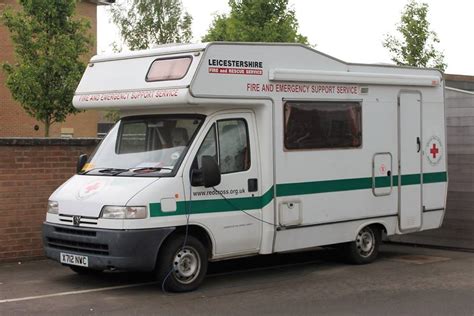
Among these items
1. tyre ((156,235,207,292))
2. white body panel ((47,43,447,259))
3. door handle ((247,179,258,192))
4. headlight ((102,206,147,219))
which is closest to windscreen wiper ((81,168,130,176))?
white body panel ((47,43,447,259))

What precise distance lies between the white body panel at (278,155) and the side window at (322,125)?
0.08 m

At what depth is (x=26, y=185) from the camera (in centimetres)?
1041

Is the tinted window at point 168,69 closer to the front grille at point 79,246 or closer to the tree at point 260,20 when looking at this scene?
the front grille at point 79,246

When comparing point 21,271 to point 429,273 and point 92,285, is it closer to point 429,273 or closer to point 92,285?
point 92,285

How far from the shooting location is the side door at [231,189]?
8195mm

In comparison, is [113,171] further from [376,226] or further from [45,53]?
[45,53]

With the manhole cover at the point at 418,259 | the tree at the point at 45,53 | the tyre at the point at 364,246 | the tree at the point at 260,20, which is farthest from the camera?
the tree at the point at 260,20

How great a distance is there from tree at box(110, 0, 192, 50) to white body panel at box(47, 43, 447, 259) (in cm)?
3743

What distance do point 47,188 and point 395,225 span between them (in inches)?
204

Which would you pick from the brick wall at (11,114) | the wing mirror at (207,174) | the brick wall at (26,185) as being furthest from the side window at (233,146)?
the brick wall at (11,114)

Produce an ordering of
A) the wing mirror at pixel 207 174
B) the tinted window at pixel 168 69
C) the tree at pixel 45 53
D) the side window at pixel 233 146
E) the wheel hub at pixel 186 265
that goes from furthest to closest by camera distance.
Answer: the tree at pixel 45 53, the side window at pixel 233 146, the tinted window at pixel 168 69, the wheel hub at pixel 186 265, the wing mirror at pixel 207 174

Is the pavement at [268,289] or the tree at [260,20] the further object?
the tree at [260,20]

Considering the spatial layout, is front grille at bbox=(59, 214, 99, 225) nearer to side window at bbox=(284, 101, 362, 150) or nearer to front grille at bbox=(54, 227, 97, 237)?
front grille at bbox=(54, 227, 97, 237)

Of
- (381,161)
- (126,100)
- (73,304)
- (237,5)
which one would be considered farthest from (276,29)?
(73,304)
